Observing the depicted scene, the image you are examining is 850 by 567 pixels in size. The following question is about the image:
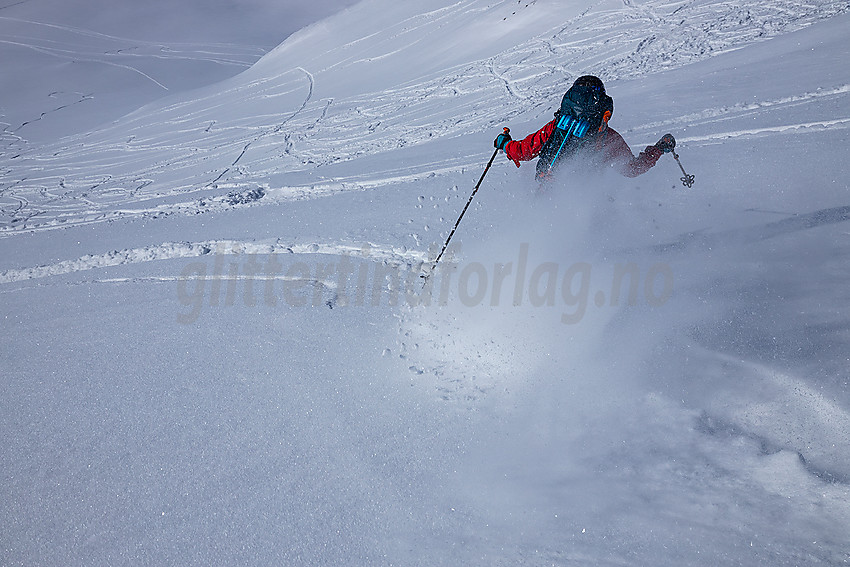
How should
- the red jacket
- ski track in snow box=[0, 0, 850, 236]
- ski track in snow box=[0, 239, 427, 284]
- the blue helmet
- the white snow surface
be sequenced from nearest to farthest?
the white snow surface
the blue helmet
the red jacket
ski track in snow box=[0, 239, 427, 284]
ski track in snow box=[0, 0, 850, 236]

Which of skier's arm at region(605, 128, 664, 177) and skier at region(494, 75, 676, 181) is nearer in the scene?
skier at region(494, 75, 676, 181)

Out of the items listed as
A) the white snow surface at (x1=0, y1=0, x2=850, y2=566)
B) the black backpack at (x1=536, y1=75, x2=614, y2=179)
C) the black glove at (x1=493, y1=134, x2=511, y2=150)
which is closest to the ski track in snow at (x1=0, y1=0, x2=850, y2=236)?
the white snow surface at (x1=0, y1=0, x2=850, y2=566)

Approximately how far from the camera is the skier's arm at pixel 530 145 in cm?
349

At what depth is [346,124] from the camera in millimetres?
6922

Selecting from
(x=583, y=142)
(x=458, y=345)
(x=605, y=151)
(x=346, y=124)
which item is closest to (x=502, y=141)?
(x=583, y=142)

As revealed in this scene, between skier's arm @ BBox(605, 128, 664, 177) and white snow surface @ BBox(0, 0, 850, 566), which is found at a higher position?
skier's arm @ BBox(605, 128, 664, 177)

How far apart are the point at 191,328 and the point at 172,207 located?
2387mm

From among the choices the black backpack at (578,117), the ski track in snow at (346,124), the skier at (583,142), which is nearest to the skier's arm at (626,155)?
the skier at (583,142)

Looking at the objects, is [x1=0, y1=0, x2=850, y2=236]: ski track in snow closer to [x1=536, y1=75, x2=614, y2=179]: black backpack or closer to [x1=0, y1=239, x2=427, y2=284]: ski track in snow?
[x1=0, y1=239, x2=427, y2=284]: ski track in snow

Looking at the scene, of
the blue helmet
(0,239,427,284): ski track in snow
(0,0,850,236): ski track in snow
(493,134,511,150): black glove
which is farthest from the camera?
(0,0,850,236): ski track in snow

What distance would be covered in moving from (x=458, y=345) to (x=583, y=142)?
5.33 ft

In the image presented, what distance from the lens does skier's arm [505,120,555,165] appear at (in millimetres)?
3486

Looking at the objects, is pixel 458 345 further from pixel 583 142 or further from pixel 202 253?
pixel 202 253

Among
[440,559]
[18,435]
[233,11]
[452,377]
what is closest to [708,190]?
[452,377]
